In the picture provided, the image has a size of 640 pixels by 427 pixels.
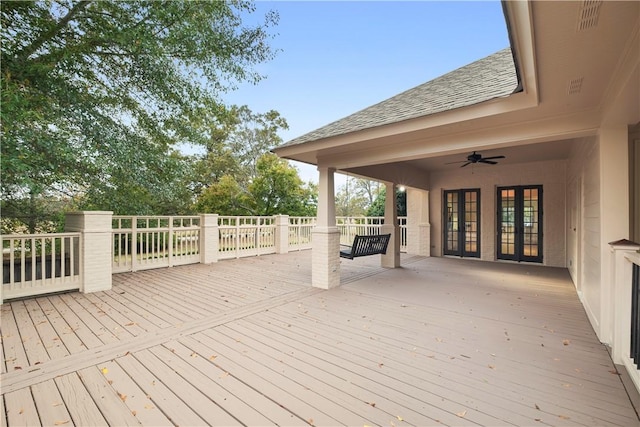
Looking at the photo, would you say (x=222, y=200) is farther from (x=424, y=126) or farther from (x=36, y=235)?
(x=424, y=126)

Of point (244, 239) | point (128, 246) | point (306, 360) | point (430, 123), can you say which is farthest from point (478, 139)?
point (128, 246)

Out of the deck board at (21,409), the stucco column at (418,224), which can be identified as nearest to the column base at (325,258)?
the deck board at (21,409)

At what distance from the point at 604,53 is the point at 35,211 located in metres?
9.05

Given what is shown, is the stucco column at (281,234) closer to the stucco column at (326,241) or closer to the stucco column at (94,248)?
the stucco column at (326,241)

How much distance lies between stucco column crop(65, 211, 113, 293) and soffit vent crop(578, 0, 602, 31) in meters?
6.35

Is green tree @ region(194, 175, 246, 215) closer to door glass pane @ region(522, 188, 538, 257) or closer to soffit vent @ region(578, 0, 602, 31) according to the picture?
door glass pane @ region(522, 188, 538, 257)

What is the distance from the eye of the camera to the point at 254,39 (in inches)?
267

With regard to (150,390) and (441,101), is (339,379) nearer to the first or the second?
(150,390)

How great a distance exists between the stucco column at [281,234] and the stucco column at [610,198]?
7978 millimetres

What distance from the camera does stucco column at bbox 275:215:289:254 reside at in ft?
31.6

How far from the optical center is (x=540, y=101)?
2.72 metres

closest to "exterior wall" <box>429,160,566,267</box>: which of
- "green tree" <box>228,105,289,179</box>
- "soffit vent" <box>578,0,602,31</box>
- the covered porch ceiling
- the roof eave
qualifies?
the covered porch ceiling

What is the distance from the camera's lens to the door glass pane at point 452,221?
902cm

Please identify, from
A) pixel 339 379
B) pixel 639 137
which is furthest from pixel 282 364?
pixel 639 137
